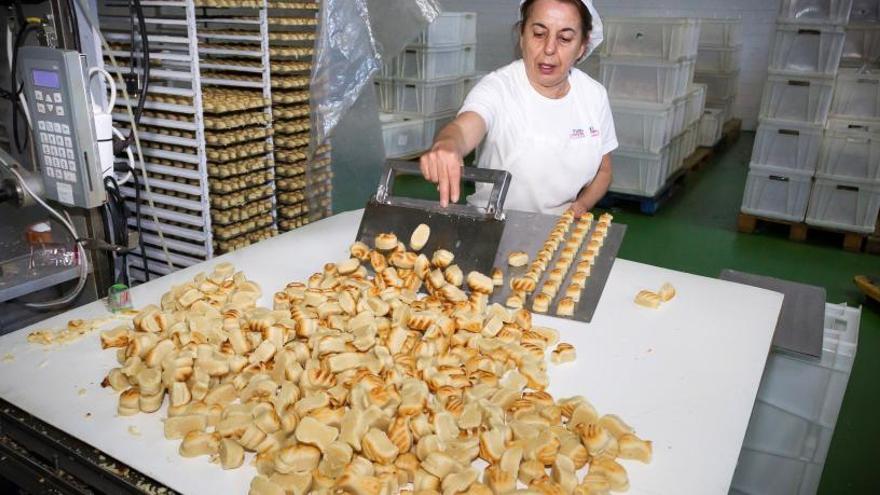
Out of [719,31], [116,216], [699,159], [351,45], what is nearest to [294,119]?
[351,45]

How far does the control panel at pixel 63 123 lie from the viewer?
146 cm

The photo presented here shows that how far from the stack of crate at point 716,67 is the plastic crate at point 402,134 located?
303 cm

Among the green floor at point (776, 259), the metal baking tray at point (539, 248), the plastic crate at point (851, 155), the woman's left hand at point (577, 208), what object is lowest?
the green floor at point (776, 259)

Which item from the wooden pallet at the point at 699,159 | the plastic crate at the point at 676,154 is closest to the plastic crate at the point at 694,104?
the plastic crate at the point at 676,154

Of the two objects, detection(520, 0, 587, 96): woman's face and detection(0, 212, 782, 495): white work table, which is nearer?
detection(0, 212, 782, 495): white work table

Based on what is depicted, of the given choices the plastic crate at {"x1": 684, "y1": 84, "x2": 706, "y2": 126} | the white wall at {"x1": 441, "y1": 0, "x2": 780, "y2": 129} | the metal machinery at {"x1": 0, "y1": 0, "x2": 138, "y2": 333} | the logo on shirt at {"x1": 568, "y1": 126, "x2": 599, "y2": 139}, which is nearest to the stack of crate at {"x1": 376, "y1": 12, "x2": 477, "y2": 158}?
the white wall at {"x1": 441, "y1": 0, "x2": 780, "y2": 129}

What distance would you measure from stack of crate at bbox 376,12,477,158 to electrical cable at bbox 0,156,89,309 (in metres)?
4.49

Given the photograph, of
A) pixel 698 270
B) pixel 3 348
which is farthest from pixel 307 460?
pixel 698 270

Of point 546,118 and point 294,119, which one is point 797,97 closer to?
point 546,118

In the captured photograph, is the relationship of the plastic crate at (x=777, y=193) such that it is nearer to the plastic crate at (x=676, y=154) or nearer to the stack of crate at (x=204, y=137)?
the plastic crate at (x=676, y=154)

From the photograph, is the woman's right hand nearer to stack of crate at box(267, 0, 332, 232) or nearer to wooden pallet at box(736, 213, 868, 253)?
stack of crate at box(267, 0, 332, 232)

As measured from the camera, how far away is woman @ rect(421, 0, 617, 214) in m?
2.06

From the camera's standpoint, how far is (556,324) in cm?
142

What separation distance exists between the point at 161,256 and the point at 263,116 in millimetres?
912
